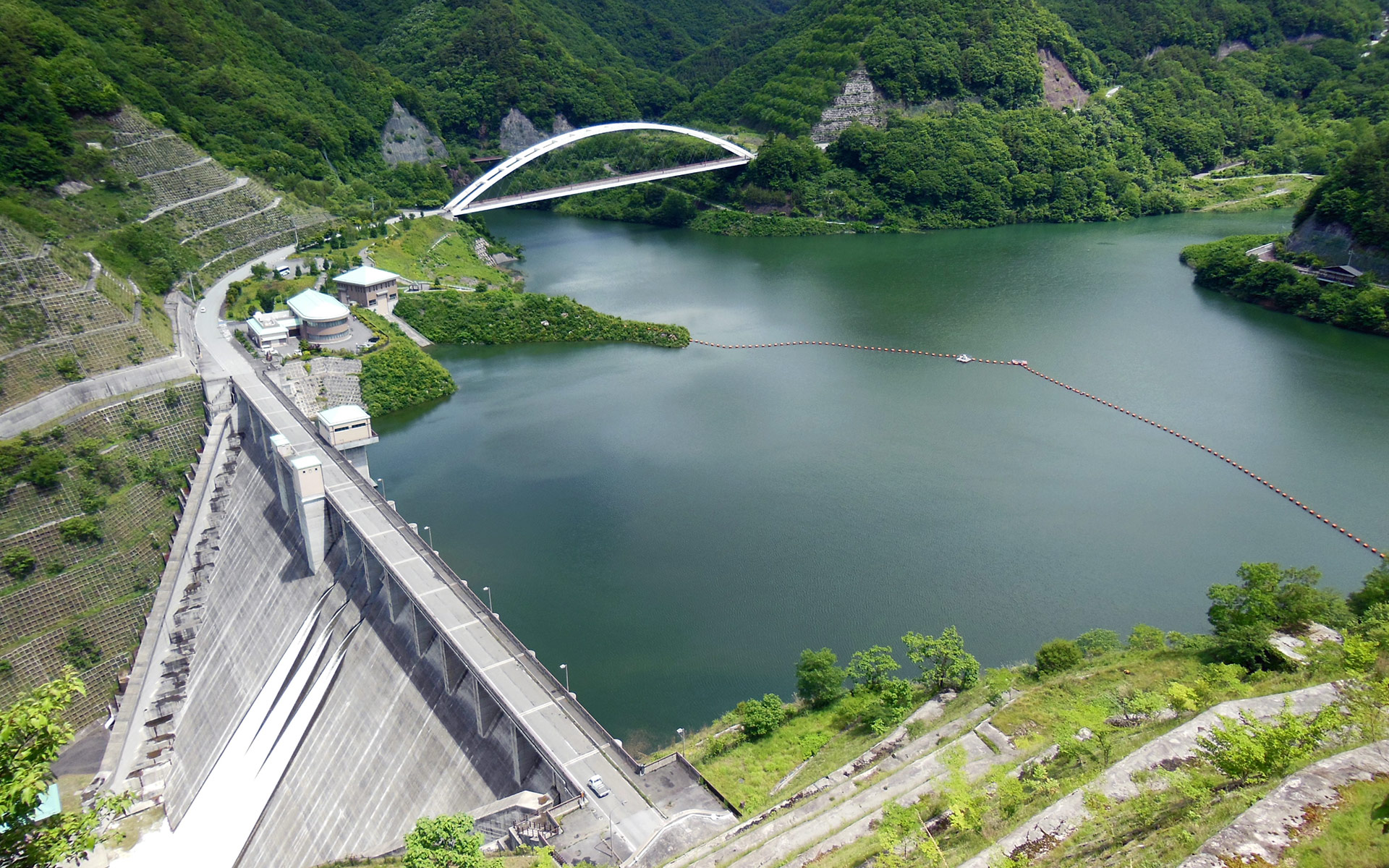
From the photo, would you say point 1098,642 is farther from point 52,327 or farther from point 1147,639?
point 52,327

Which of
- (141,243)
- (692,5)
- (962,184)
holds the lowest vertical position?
(141,243)

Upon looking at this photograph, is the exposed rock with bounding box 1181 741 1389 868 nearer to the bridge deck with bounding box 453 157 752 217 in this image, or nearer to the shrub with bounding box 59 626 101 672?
the shrub with bounding box 59 626 101 672

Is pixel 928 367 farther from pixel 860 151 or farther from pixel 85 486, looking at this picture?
pixel 860 151

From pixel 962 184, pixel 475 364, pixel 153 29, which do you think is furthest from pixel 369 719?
pixel 962 184

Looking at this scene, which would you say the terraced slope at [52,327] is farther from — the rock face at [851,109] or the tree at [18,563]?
the rock face at [851,109]

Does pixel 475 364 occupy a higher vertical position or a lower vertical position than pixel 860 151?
lower

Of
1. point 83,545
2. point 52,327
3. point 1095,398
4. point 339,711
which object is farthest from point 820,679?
point 52,327
